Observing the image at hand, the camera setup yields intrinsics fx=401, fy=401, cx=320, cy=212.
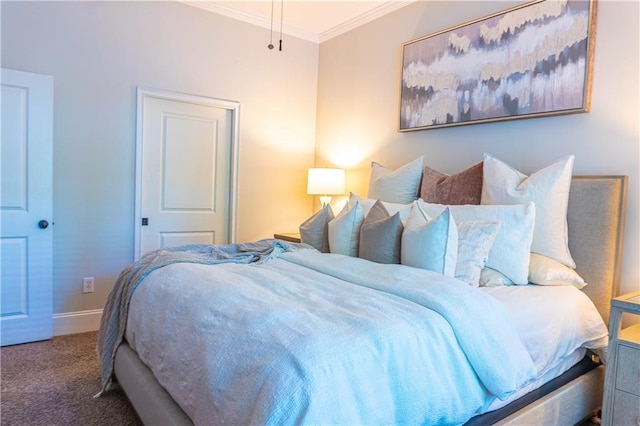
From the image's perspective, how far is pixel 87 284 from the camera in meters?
3.28

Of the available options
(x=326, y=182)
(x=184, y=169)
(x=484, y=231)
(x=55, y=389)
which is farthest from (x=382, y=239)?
(x=184, y=169)

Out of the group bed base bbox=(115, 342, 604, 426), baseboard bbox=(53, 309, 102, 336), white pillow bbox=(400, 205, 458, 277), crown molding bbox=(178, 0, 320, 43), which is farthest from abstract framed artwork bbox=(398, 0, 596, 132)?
baseboard bbox=(53, 309, 102, 336)

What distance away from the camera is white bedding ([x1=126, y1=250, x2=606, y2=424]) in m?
1.07

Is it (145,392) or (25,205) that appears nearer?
(145,392)

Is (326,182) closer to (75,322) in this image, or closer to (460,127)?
(460,127)

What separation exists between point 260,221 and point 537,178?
2.67 m

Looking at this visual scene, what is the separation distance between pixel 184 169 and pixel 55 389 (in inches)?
79.8

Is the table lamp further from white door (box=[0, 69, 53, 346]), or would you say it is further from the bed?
white door (box=[0, 69, 53, 346])

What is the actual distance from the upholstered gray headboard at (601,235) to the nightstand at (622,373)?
34 cm

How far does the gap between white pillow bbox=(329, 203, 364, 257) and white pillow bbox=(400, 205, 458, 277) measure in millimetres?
563

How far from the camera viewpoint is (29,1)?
9.57 ft

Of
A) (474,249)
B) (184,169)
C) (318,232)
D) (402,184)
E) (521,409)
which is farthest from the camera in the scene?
(184,169)

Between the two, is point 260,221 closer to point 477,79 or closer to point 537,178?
point 477,79

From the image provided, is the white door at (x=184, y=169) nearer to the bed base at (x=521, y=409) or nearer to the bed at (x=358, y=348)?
the bed at (x=358, y=348)
